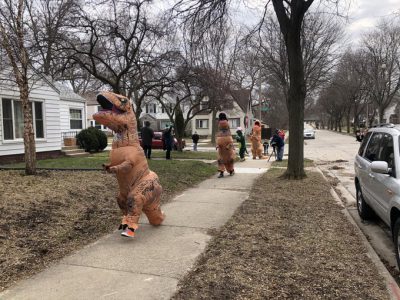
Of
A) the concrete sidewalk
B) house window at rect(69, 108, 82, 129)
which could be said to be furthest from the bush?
the concrete sidewalk

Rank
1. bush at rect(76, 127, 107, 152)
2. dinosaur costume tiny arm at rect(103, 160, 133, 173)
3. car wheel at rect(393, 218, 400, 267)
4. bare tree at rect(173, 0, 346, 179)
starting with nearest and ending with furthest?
car wheel at rect(393, 218, 400, 267) < dinosaur costume tiny arm at rect(103, 160, 133, 173) < bare tree at rect(173, 0, 346, 179) < bush at rect(76, 127, 107, 152)

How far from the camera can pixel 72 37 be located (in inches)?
477

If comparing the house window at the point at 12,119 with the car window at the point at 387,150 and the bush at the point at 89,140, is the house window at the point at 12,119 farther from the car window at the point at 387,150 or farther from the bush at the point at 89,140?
the car window at the point at 387,150

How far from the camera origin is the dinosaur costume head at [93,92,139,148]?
5.62 meters

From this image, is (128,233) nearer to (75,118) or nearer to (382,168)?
(382,168)

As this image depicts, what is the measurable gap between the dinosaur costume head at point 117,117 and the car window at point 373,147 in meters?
3.75

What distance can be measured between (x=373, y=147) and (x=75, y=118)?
20.4 meters

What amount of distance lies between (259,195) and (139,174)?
409 cm

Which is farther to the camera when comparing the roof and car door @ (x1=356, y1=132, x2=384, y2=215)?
the roof

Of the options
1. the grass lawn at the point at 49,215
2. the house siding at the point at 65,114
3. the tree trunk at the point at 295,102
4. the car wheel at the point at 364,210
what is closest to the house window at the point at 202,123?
the house siding at the point at 65,114

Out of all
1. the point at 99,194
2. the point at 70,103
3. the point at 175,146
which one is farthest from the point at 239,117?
the point at 99,194

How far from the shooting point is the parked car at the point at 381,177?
4664 millimetres

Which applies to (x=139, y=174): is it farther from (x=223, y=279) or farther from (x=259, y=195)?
(x=259, y=195)

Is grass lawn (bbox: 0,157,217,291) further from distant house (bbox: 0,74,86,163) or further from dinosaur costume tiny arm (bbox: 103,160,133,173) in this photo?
distant house (bbox: 0,74,86,163)
